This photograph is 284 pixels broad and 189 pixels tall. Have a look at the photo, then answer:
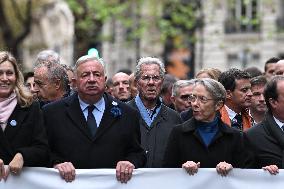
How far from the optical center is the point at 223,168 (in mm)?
8031

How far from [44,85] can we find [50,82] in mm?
71

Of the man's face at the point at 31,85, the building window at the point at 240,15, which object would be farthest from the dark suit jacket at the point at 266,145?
the building window at the point at 240,15

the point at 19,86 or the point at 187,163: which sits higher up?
the point at 19,86

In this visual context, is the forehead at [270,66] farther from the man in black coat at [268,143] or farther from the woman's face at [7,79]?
the woman's face at [7,79]

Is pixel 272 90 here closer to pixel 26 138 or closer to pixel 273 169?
pixel 273 169

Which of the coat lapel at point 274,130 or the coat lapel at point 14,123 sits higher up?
the coat lapel at point 14,123

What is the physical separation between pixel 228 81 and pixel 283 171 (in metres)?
2.18

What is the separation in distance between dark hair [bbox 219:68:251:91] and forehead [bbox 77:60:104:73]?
213 centimetres

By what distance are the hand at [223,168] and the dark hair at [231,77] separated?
6.96ft

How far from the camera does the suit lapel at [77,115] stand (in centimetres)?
A: 819

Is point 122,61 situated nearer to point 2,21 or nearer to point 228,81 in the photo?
point 2,21

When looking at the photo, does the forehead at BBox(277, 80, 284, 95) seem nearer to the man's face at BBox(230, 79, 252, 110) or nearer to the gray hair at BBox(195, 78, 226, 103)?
the gray hair at BBox(195, 78, 226, 103)

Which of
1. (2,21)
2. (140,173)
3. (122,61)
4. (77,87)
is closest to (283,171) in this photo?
(140,173)

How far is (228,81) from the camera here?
10117 millimetres
